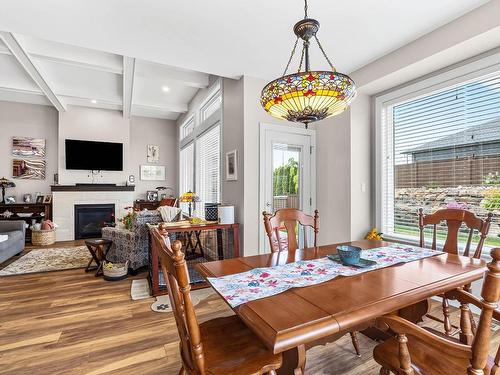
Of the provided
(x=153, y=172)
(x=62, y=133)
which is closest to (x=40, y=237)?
(x=62, y=133)

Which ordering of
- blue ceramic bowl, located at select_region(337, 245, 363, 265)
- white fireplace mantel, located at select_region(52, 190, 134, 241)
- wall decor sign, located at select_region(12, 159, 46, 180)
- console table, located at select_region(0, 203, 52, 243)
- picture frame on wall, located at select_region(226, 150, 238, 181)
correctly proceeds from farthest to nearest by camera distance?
wall decor sign, located at select_region(12, 159, 46, 180) < white fireplace mantel, located at select_region(52, 190, 134, 241) < console table, located at select_region(0, 203, 52, 243) < picture frame on wall, located at select_region(226, 150, 238, 181) < blue ceramic bowl, located at select_region(337, 245, 363, 265)

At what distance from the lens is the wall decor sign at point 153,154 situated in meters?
7.36

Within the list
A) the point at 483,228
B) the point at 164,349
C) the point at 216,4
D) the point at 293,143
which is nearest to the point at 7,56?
the point at 216,4

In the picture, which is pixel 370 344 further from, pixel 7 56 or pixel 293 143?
pixel 7 56

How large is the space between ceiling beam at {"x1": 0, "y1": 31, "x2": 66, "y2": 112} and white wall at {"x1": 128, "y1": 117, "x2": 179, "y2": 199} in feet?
6.45

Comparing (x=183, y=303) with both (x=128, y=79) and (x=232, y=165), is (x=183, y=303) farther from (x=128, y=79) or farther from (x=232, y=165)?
(x=128, y=79)

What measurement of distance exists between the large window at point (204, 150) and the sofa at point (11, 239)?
2.91 metres

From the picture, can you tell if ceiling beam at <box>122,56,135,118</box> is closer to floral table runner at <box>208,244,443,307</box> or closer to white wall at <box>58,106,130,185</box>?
white wall at <box>58,106,130,185</box>

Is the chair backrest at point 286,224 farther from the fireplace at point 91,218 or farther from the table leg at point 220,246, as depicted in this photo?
the fireplace at point 91,218

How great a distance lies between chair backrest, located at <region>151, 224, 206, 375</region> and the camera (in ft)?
3.19

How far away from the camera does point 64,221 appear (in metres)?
6.05

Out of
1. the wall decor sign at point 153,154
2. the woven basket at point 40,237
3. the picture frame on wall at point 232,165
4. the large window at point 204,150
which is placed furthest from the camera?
the wall decor sign at point 153,154

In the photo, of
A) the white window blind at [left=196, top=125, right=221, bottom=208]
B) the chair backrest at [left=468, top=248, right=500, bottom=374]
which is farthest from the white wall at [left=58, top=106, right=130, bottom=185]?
the chair backrest at [left=468, top=248, right=500, bottom=374]

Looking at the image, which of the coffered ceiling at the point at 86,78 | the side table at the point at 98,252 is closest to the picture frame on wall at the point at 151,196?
the coffered ceiling at the point at 86,78
